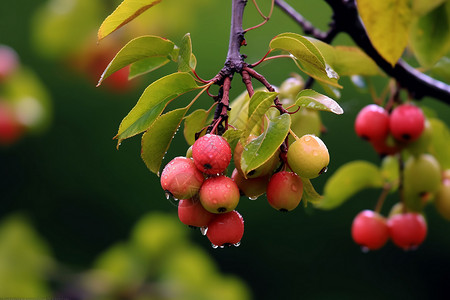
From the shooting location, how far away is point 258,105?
23.3 inches

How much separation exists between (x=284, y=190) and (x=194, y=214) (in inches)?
4.2

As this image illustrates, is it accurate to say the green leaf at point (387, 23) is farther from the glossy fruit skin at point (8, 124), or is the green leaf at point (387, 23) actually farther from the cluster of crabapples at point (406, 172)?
the glossy fruit skin at point (8, 124)

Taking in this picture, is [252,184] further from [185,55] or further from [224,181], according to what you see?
[185,55]

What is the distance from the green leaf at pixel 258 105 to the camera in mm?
586

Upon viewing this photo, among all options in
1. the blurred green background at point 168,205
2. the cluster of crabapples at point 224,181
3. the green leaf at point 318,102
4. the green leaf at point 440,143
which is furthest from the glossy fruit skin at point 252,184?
the blurred green background at point 168,205

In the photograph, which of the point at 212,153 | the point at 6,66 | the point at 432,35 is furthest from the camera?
the point at 6,66

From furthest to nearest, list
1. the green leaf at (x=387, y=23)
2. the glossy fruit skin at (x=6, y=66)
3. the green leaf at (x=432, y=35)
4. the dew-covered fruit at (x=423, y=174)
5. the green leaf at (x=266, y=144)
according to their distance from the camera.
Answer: the glossy fruit skin at (x=6, y=66), the dew-covered fruit at (x=423, y=174), the green leaf at (x=432, y=35), the green leaf at (x=387, y=23), the green leaf at (x=266, y=144)

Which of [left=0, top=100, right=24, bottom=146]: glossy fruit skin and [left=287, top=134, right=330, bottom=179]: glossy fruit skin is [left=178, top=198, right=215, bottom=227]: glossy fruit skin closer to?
[left=287, top=134, right=330, bottom=179]: glossy fruit skin

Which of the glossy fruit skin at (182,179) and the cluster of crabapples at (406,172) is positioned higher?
the glossy fruit skin at (182,179)

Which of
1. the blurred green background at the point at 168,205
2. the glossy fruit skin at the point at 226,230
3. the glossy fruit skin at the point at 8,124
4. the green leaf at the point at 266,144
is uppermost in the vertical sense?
the green leaf at the point at 266,144

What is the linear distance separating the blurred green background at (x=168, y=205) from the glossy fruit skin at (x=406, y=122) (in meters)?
1.61

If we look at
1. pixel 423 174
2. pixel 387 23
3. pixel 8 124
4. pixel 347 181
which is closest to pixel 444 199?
pixel 423 174

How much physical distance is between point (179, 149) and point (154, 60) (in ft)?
7.89

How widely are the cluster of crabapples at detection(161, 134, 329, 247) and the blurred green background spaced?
6.59 ft
